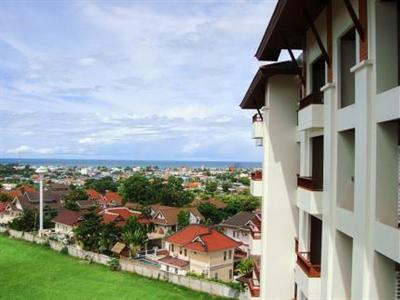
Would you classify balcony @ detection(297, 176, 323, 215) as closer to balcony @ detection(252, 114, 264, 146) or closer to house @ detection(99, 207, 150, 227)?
balcony @ detection(252, 114, 264, 146)

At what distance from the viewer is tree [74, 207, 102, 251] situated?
105ft

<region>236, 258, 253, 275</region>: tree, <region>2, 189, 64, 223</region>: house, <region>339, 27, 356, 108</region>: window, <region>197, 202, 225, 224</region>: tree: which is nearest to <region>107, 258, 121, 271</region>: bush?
<region>236, 258, 253, 275</region>: tree

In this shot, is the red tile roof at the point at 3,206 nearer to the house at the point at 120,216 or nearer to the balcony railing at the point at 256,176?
the house at the point at 120,216

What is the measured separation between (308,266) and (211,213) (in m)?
38.3

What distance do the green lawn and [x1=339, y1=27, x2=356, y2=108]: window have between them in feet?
63.7

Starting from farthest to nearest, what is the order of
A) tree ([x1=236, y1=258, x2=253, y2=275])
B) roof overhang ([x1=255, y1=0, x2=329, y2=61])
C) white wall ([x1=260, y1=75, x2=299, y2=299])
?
1. tree ([x1=236, y1=258, x2=253, y2=275])
2. white wall ([x1=260, y1=75, x2=299, y2=299])
3. roof overhang ([x1=255, y1=0, x2=329, y2=61])

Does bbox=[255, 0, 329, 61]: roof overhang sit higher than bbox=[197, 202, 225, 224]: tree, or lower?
higher

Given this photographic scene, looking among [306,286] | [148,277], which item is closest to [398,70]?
[306,286]

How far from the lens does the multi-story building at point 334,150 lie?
13.7 feet

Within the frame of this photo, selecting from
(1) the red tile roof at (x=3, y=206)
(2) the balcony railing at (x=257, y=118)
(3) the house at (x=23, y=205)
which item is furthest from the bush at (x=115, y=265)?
(1) the red tile roof at (x=3, y=206)

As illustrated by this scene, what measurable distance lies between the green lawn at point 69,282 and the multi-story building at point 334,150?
15.7 metres

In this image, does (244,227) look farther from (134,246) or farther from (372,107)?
(372,107)

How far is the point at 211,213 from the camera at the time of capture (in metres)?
44.4

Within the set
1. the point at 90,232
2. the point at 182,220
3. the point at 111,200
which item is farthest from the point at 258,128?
the point at 111,200
